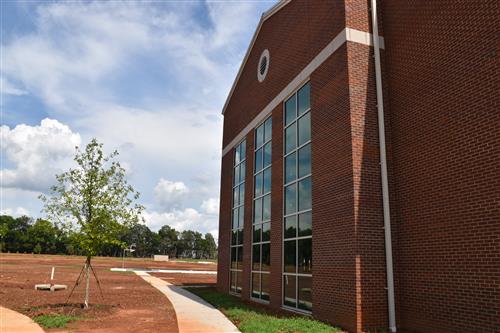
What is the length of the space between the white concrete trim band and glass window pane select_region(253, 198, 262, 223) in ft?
11.8

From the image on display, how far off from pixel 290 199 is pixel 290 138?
228 centimetres

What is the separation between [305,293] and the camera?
44.0ft

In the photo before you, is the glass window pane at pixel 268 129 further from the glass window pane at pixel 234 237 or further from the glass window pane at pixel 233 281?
the glass window pane at pixel 233 281

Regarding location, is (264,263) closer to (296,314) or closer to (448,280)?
(296,314)

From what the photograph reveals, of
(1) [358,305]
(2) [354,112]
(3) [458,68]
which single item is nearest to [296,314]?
(1) [358,305]

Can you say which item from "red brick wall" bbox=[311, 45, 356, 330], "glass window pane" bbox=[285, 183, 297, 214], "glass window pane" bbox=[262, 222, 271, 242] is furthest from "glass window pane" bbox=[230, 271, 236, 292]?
"red brick wall" bbox=[311, 45, 356, 330]

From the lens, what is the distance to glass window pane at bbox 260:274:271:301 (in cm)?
1647

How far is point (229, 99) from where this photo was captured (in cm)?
2522

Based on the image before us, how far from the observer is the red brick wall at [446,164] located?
28.6 ft

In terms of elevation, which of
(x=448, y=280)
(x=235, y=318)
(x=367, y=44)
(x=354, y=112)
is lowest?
(x=235, y=318)

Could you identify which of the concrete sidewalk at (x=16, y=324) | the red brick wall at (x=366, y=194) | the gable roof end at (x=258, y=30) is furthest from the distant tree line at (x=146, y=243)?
the red brick wall at (x=366, y=194)

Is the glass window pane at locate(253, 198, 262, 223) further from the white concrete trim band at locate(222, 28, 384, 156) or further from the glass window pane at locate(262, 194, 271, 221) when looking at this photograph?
the white concrete trim band at locate(222, 28, 384, 156)

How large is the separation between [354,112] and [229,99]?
14332mm

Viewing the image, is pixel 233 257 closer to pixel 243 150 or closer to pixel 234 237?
pixel 234 237
